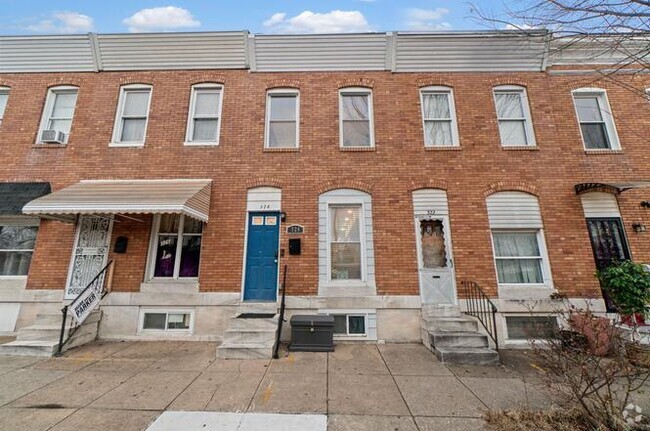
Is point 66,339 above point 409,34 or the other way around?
the other way around

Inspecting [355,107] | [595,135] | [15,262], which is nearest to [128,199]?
[15,262]

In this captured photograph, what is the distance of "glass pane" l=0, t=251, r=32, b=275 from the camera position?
294 inches

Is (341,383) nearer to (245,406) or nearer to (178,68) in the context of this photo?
(245,406)

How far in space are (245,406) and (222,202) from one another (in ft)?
16.6

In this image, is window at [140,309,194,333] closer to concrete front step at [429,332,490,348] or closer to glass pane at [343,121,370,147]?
concrete front step at [429,332,490,348]

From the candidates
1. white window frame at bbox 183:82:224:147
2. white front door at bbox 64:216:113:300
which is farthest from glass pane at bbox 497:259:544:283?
white front door at bbox 64:216:113:300

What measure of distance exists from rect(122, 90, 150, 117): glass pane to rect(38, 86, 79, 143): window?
1524 mm

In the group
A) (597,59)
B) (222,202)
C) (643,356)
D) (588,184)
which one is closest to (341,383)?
(643,356)

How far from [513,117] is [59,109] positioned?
531 inches

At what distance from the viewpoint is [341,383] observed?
455cm

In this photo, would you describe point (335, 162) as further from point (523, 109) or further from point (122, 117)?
point (122, 117)

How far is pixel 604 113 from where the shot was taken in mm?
8289

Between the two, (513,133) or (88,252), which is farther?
(513,133)

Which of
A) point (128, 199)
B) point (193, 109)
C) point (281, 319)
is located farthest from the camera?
point (193, 109)
